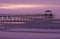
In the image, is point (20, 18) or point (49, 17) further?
point (20, 18)

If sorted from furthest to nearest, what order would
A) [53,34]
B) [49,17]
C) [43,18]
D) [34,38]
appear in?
[43,18]
[49,17]
[53,34]
[34,38]

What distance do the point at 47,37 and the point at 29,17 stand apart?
10163 millimetres

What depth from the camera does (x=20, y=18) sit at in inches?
816

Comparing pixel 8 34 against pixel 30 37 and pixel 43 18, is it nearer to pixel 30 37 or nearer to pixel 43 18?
pixel 30 37

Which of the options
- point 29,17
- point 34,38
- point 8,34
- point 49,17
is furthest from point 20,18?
point 34,38

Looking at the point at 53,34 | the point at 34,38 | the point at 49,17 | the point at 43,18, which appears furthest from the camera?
the point at 43,18

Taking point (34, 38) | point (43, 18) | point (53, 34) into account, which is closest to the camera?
point (34, 38)

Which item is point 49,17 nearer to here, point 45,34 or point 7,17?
point 7,17

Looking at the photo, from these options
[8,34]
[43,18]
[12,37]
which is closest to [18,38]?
[12,37]

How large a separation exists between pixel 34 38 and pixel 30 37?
0.31 m

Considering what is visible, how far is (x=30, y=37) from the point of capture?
10812 mm

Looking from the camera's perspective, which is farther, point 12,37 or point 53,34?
point 53,34

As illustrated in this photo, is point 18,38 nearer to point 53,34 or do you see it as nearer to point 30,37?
point 30,37

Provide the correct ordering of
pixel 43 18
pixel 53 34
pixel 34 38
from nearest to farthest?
pixel 34 38
pixel 53 34
pixel 43 18
